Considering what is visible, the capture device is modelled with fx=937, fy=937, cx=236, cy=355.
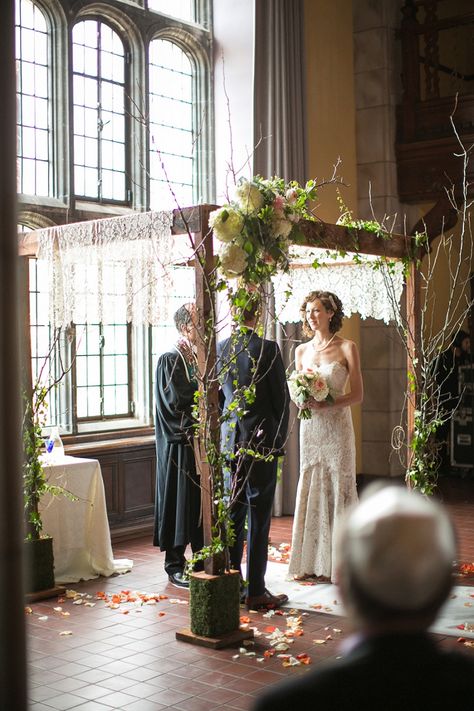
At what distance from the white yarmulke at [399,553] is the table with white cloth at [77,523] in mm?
5326

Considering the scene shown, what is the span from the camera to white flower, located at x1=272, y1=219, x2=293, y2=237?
190 inches

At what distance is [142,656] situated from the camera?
15.3ft

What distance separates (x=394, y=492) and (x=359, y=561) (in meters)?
0.11

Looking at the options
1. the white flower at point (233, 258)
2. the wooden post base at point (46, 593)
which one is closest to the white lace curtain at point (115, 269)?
the white flower at point (233, 258)

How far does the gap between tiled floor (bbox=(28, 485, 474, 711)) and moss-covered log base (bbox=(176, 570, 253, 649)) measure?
7 cm

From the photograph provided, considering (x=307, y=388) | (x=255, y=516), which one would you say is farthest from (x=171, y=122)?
(x=255, y=516)

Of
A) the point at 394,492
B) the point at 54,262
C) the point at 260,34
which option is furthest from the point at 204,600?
the point at 260,34

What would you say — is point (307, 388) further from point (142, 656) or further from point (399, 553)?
point (399, 553)

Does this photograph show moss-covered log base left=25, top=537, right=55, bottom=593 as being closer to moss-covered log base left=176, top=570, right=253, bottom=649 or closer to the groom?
the groom

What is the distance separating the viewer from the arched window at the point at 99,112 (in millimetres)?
8172

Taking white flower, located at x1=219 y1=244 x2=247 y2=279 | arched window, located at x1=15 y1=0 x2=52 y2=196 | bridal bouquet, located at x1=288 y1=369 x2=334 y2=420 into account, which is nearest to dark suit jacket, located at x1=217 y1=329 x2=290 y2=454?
bridal bouquet, located at x1=288 y1=369 x2=334 y2=420

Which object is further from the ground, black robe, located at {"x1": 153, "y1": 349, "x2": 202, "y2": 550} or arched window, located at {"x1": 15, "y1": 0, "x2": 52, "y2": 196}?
arched window, located at {"x1": 15, "y1": 0, "x2": 52, "y2": 196}

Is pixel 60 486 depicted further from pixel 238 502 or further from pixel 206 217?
pixel 206 217

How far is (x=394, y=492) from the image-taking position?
3.82 feet
